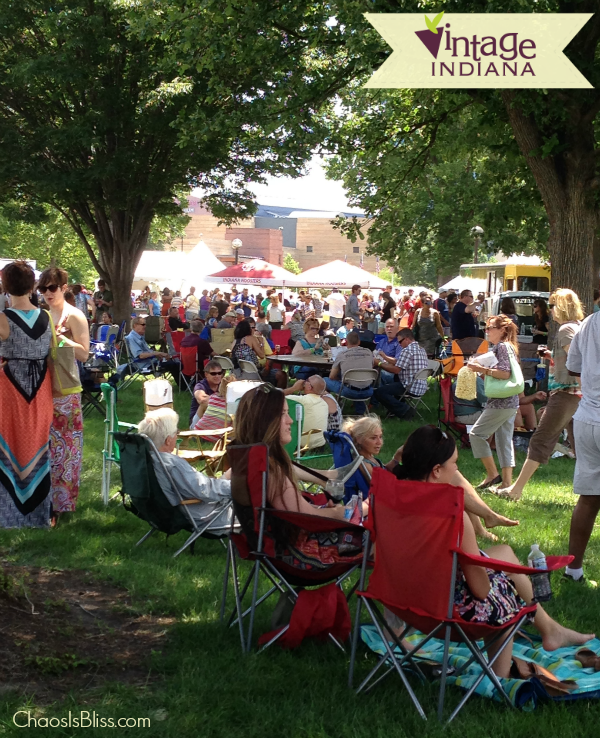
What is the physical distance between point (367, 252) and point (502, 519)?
1747cm

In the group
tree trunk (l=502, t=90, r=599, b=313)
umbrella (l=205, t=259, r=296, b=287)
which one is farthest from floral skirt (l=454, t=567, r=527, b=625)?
umbrella (l=205, t=259, r=296, b=287)

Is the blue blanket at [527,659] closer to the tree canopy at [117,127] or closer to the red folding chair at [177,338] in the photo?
the red folding chair at [177,338]

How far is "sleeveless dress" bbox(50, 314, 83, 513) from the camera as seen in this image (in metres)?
6.80

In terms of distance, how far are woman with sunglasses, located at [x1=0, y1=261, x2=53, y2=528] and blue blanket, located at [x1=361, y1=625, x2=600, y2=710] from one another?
2.99 meters

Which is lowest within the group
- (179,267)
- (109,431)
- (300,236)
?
(109,431)

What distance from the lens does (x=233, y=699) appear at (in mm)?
3775

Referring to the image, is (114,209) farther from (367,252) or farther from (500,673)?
(500,673)

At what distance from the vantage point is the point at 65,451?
22.4 ft

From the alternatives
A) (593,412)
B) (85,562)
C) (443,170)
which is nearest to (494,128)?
(593,412)

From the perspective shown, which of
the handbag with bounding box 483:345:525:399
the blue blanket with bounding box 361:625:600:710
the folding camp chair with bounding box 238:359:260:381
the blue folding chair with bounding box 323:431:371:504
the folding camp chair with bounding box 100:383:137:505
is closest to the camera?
the blue blanket with bounding box 361:625:600:710

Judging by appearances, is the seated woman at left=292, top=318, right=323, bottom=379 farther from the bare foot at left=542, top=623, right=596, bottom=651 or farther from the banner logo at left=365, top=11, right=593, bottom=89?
the bare foot at left=542, top=623, right=596, bottom=651

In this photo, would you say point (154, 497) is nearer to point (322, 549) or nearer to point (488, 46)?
A: point (322, 549)

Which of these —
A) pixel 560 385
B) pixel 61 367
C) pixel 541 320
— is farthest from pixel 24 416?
pixel 541 320

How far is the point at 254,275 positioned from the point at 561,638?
80.4 feet
